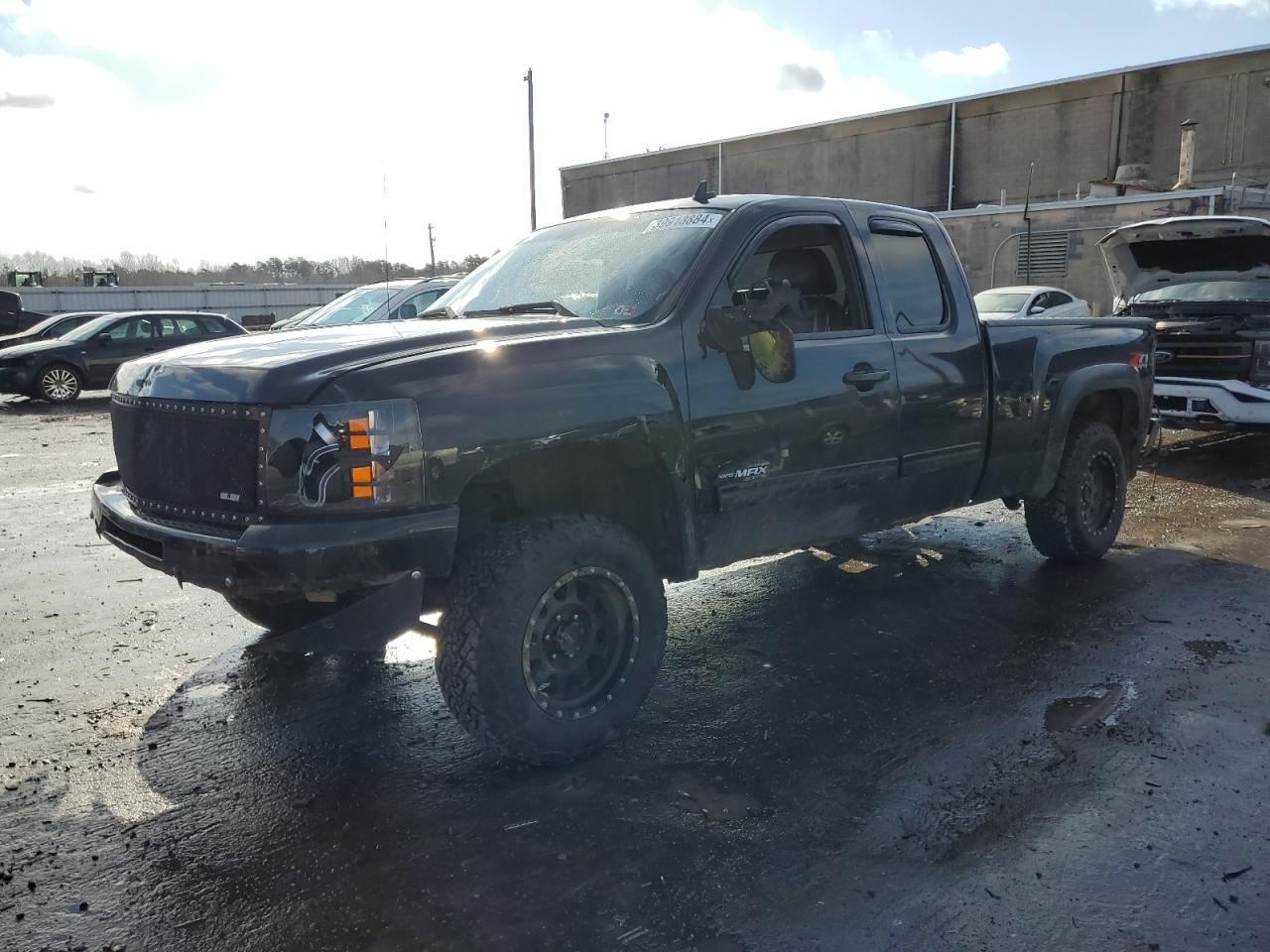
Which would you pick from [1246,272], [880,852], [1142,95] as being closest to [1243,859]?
[880,852]

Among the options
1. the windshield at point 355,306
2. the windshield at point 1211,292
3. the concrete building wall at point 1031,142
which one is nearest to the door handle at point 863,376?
the windshield at point 1211,292

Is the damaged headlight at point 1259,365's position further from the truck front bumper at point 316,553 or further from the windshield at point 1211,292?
the truck front bumper at point 316,553

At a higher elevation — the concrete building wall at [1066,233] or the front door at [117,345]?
the concrete building wall at [1066,233]

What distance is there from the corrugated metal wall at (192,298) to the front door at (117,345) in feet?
72.6

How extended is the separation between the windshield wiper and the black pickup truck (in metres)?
0.01

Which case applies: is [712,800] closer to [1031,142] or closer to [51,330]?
[51,330]

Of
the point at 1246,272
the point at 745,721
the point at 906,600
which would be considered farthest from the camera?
the point at 1246,272

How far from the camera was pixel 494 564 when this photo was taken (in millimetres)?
3385

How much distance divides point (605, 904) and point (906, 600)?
3256 mm

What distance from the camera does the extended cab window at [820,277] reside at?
459 centimetres

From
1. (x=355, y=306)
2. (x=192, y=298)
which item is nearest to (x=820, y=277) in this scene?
(x=355, y=306)

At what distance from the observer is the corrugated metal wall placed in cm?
3984

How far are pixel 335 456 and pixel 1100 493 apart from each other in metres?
5.08

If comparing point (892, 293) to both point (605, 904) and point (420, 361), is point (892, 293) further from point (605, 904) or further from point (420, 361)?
point (605, 904)
